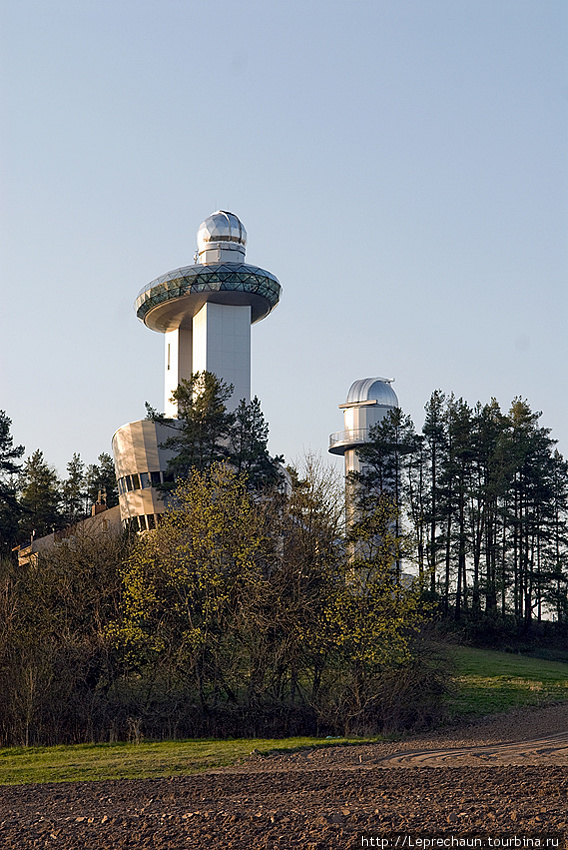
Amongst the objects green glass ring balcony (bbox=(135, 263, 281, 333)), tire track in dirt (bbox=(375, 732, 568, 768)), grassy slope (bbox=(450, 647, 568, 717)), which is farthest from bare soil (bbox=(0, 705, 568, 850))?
green glass ring balcony (bbox=(135, 263, 281, 333))

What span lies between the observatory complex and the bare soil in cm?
3540

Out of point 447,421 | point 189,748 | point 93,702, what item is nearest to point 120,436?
point 447,421

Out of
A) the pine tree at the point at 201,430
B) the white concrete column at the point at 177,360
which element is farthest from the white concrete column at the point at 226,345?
the pine tree at the point at 201,430

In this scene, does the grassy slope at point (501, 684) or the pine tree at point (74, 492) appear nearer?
the grassy slope at point (501, 684)

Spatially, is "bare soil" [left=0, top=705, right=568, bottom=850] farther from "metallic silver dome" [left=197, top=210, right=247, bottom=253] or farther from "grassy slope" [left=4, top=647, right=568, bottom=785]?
"metallic silver dome" [left=197, top=210, right=247, bottom=253]

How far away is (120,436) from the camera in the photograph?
5044 centimetres

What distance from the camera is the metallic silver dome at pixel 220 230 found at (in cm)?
6097

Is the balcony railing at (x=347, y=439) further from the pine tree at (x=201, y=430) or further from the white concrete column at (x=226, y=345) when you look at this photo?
the pine tree at (x=201, y=430)

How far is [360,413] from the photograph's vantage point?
58.8 m

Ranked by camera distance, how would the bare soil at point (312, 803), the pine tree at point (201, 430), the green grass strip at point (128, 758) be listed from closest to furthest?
the bare soil at point (312, 803) → the green grass strip at point (128, 758) → the pine tree at point (201, 430)

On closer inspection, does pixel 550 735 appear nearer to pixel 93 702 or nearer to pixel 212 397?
pixel 93 702

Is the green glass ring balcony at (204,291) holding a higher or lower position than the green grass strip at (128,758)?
higher

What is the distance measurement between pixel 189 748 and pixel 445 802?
8.98 meters

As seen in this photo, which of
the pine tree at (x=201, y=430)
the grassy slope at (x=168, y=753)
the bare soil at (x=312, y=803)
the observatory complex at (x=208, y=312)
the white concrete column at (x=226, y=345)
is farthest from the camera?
the white concrete column at (x=226, y=345)
